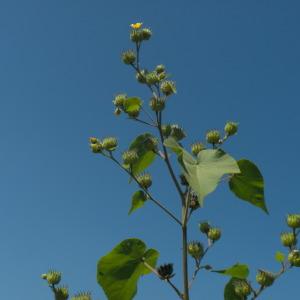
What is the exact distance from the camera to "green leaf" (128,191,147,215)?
4383 mm

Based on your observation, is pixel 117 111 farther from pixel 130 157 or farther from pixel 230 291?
pixel 230 291

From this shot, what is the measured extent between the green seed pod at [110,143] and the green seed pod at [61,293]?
243 cm

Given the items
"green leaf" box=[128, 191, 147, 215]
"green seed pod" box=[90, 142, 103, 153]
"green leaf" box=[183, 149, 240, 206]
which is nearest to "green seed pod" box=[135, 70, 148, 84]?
"green seed pod" box=[90, 142, 103, 153]

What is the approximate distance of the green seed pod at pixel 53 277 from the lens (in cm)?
273

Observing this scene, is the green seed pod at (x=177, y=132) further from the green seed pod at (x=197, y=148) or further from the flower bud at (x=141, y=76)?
the flower bud at (x=141, y=76)

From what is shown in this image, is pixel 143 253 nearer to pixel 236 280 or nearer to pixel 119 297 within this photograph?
pixel 119 297

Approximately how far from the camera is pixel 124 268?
13.6 feet

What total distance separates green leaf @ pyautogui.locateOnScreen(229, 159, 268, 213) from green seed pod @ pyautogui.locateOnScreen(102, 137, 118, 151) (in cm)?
130

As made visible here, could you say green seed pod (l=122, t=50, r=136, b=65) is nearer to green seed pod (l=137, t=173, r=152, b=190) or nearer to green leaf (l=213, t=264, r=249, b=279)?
green seed pod (l=137, t=173, r=152, b=190)

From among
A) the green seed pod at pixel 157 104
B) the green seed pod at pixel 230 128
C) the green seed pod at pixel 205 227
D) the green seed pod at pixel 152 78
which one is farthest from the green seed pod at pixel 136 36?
the green seed pod at pixel 205 227

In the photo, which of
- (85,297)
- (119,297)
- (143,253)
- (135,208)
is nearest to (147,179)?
(135,208)

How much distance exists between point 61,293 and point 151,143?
5.96ft

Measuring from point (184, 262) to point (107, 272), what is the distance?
630 millimetres

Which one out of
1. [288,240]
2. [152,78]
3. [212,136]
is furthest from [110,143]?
[288,240]
